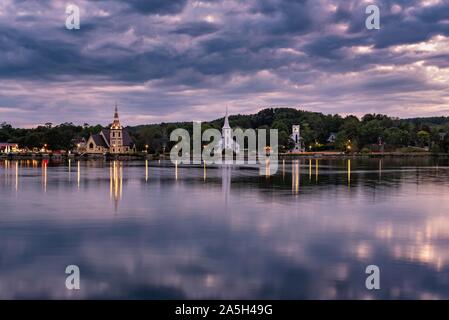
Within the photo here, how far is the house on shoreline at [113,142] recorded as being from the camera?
493 feet

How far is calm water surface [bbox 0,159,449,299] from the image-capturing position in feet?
38.7

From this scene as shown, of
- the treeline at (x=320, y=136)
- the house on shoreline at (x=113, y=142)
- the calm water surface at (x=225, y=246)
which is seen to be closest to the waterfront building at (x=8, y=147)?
the treeline at (x=320, y=136)

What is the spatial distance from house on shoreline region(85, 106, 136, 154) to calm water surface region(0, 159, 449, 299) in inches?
4796

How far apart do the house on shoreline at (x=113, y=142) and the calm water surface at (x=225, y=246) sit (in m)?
122

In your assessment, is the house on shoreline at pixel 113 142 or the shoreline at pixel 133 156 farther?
the house on shoreline at pixel 113 142

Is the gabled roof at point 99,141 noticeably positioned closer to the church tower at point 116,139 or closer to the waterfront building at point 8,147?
the church tower at point 116,139

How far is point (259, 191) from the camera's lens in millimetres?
34656

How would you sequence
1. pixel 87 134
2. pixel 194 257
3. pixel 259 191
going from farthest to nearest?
pixel 87 134, pixel 259 191, pixel 194 257

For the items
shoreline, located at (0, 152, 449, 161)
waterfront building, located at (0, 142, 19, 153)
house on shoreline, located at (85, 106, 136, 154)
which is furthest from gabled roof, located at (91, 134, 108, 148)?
waterfront building, located at (0, 142, 19, 153)

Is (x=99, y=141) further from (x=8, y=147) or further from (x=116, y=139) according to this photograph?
(x=8, y=147)

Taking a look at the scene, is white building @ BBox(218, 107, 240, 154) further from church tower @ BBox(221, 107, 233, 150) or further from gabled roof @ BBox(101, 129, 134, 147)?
gabled roof @ BBox(101, 129, 134, 147)

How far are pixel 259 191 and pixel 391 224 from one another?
14968 millimetres
